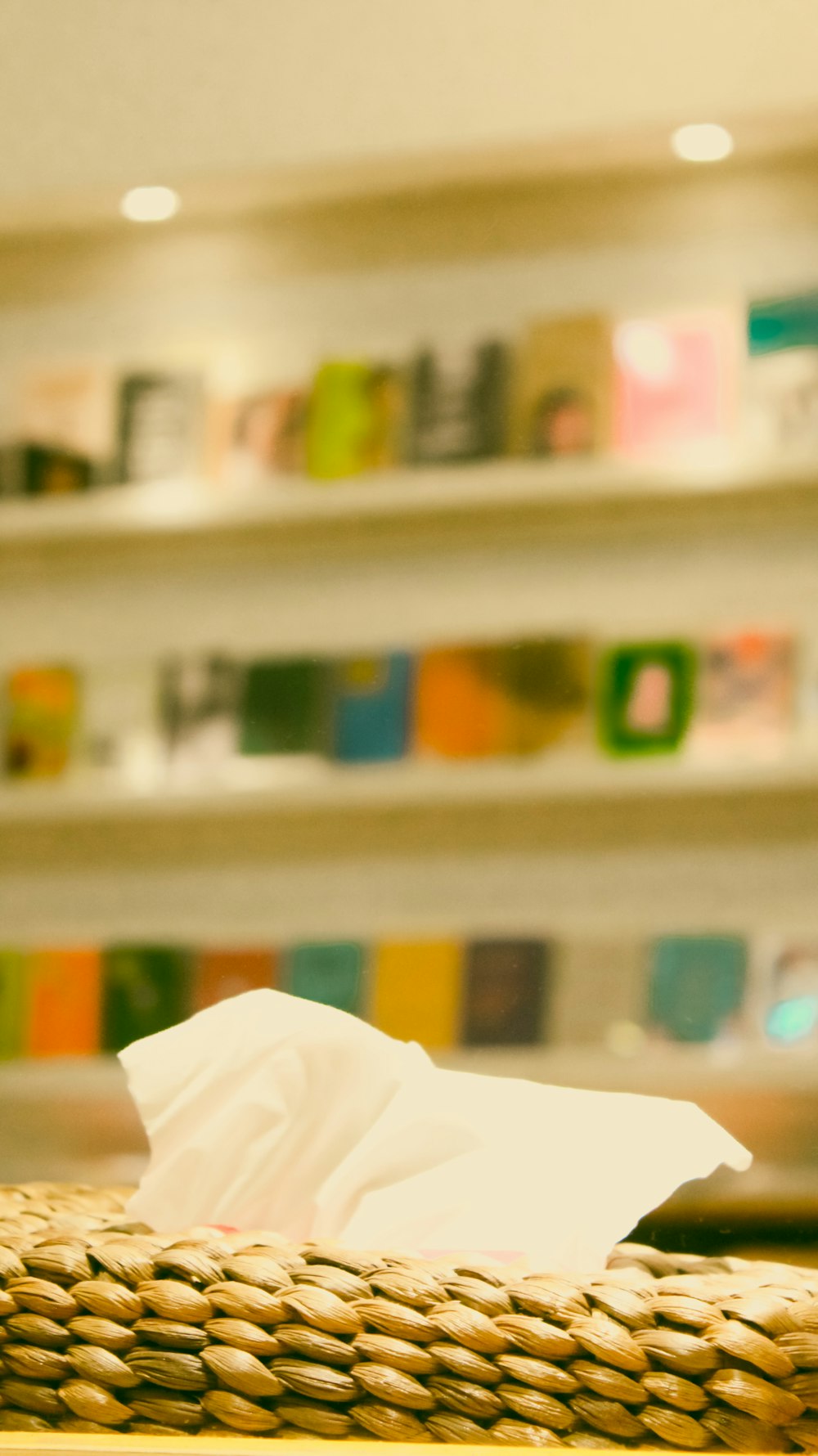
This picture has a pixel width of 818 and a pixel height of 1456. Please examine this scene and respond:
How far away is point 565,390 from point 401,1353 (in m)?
2.00

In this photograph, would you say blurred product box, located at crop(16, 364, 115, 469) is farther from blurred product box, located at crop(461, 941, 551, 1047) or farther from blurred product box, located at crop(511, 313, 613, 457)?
blurred product box, located at crop(461, 941, 551, 1047)

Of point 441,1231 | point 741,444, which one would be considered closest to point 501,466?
point 741,444

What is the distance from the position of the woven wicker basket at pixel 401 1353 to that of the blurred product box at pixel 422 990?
1710 mm

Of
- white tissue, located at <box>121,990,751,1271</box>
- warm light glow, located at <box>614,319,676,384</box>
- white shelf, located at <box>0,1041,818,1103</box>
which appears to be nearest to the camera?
white tissue, located at <box>121,990,751,1271</box>

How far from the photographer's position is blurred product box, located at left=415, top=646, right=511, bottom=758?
7.25 feet

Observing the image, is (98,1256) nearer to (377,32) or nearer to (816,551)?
(816,551)

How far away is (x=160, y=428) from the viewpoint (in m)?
2.46

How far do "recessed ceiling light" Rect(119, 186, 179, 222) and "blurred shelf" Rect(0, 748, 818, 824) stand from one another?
34.5 inches

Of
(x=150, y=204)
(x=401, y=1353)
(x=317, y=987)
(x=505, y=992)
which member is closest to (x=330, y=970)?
(x=317, y=987)

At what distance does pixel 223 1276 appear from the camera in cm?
43

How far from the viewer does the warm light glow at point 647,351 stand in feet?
7.35

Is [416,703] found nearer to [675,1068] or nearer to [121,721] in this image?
[121,721]

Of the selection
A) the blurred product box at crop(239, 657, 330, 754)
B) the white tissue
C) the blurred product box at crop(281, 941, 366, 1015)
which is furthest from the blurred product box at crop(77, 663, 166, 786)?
the white tissue

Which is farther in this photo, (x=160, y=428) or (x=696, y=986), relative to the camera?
(x=160, y=428)
